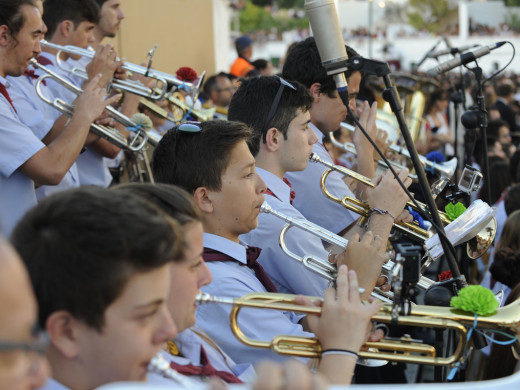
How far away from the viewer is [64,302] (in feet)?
4.56

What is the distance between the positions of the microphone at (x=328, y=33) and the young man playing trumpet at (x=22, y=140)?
129 cm

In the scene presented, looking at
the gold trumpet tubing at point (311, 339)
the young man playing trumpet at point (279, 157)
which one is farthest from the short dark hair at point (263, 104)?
the gold trumpet tubing at point (311, 339)

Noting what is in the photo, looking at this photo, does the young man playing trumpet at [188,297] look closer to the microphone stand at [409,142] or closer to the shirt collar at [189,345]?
the shirt collar at [189,345]

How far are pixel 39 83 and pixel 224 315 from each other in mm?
2030

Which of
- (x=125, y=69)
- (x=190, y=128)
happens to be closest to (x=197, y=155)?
(x=190, y=128)

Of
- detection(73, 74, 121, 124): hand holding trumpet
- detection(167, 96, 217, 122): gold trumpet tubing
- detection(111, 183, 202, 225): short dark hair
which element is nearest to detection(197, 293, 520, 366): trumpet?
detection(111, 183, 202, 225): short dark hair

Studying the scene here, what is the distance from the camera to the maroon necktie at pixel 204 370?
185 centimetres

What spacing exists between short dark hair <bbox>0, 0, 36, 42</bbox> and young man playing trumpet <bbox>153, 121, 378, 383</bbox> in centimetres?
100

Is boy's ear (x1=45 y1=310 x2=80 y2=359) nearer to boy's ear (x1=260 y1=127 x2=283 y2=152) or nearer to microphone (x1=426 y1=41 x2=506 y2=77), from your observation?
boy's ear (x1=260 y1=127 x2=283 y2=152)

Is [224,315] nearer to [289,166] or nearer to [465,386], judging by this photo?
[289,166]

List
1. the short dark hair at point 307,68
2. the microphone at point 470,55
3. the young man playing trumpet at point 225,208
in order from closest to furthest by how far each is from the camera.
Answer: the young man playing trumpet at point 225,208, the microphone at point 470,55, the short dark hair at point 307,68

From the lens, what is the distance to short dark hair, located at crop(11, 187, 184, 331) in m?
1.39

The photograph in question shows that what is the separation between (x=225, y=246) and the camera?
8.18 ft

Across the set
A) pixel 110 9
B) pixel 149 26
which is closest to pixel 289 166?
pixel 110 9
